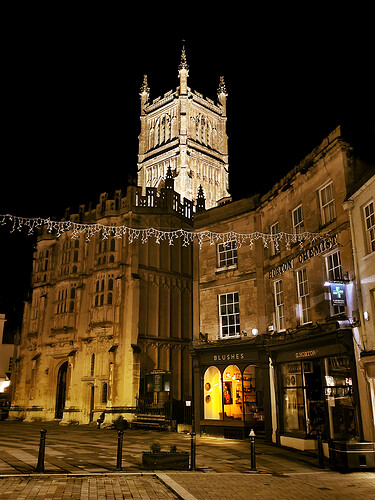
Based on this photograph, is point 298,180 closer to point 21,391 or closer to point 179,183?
point 21,391

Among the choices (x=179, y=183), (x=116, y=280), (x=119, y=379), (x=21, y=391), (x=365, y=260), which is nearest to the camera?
(x=365, y=260)

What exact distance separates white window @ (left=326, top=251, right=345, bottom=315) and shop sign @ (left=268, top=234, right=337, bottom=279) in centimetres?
34

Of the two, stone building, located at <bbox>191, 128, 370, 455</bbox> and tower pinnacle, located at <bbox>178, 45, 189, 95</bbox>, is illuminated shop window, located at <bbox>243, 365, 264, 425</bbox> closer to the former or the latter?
stone building, located at <bbox>191, 128, 370, 455</bbox>

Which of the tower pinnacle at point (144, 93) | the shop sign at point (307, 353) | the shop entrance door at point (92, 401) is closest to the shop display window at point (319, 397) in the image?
the shop sign at point (307, 353)

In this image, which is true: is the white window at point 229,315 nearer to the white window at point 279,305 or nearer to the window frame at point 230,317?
the window frame at point 230,317

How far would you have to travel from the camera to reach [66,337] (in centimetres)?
3138

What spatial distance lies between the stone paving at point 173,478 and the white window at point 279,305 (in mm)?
5184

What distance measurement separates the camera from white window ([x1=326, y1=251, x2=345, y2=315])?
15366 mm

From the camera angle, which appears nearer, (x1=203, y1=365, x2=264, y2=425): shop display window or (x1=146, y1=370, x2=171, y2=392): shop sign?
(x1=203, y1=365, x2=264, y2=425): shop display window

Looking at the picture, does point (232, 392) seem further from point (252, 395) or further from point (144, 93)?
point (144, 93)

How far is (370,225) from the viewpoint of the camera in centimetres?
1415

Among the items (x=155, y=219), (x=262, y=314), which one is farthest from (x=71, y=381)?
(x=262, y=314)

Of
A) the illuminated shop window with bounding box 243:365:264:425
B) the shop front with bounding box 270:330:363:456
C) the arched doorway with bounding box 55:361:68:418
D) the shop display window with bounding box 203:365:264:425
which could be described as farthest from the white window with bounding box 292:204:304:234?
the arched doorway with bounding box 55:361:68:418

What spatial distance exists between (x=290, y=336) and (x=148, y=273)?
14.7 meters
